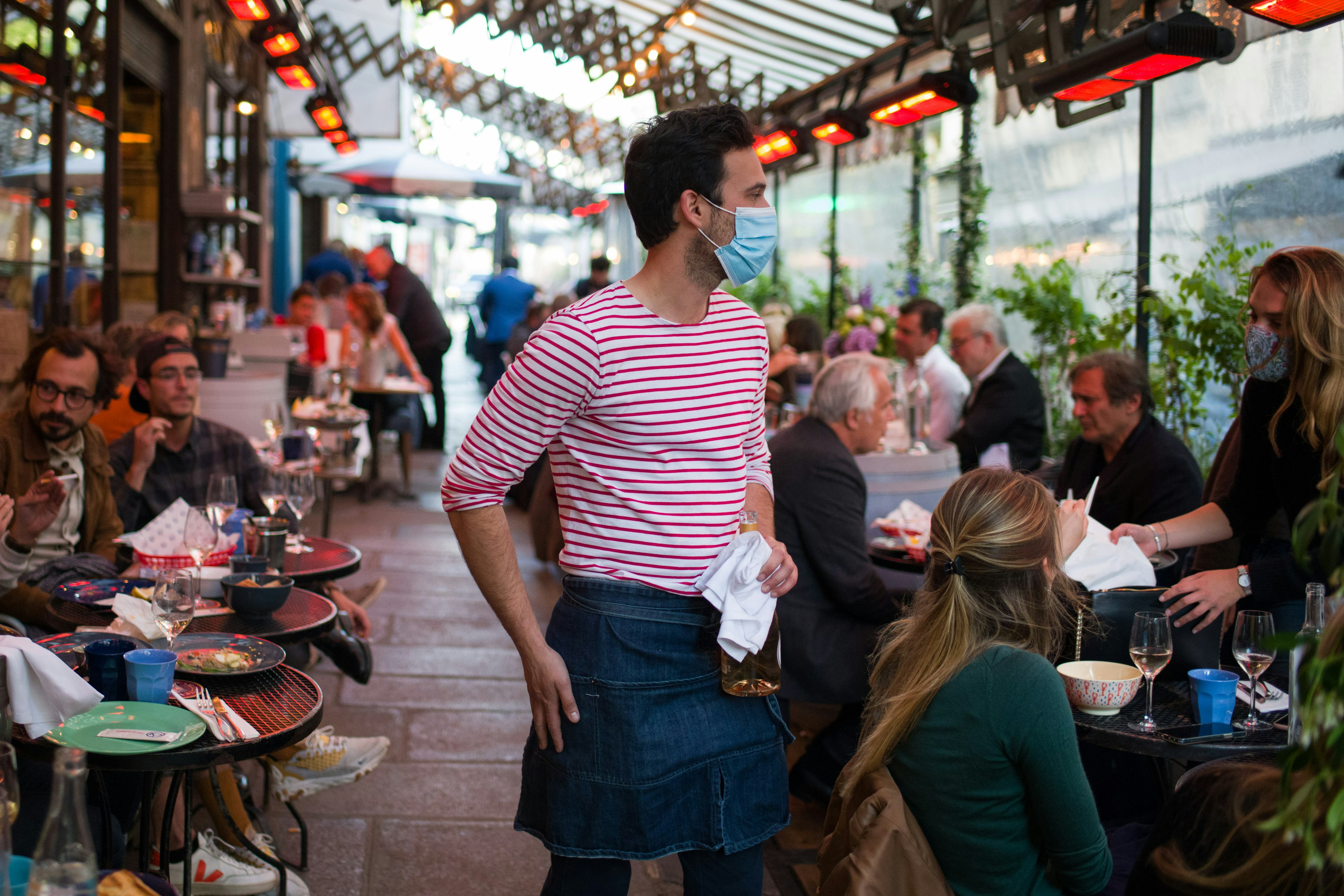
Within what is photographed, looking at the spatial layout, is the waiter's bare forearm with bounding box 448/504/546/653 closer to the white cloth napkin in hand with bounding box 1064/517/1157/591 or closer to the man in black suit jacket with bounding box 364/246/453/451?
the white cloth napkin in hand with bounding box 1064/517/1157/591

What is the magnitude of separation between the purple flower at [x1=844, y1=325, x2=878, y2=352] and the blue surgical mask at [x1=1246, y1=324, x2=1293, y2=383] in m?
4.17

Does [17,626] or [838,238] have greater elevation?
[838,238]

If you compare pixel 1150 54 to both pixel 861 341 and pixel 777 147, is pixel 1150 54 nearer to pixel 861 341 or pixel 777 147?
pixel 861 341

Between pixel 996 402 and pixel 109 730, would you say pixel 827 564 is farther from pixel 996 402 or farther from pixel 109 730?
pixel 996 402

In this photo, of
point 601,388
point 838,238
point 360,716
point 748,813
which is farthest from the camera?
point 838,238

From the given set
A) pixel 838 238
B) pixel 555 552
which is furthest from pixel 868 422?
pixel 838 238

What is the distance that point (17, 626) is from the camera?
91.9 inches

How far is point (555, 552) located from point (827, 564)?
247 centimetres

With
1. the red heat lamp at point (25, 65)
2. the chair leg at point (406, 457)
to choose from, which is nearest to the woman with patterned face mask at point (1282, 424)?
the red heat lamp at point (25, 65)

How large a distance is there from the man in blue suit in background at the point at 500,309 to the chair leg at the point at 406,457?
9.45ft

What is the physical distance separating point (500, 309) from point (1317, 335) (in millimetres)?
9178

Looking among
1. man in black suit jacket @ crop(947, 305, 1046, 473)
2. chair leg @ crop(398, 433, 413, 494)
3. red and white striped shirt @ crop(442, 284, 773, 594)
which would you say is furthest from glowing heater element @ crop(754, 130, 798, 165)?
red and white striped shirt @ crop(442, 284, 773, 594)

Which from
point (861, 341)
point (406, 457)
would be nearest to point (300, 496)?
point (861, 341)

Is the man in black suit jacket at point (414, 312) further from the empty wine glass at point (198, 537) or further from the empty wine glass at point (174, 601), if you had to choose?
the empty wine glass at point (174, 601)
